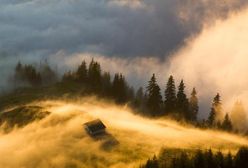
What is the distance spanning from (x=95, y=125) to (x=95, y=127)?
2.44 ft

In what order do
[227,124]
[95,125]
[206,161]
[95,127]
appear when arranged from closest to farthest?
[206,161]
[95,127]
[95,125]
[227,124]

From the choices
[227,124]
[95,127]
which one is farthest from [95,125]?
[227,124]

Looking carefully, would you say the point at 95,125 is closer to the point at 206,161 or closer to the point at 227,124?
the point at 206,161

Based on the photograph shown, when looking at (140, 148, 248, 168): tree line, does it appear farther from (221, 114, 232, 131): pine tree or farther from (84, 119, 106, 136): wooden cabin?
(221, 114, 232, 131): pine tree

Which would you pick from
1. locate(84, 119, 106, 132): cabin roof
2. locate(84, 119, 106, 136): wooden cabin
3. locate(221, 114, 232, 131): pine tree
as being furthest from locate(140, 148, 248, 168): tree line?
locate(221, 114, 232, 131): pine tree

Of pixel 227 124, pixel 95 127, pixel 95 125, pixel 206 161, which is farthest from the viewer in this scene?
pixel 227 124

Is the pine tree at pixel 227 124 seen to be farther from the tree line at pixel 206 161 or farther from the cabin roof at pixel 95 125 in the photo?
the tree line at pixel 206 161

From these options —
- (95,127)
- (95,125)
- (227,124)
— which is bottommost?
(95,127)

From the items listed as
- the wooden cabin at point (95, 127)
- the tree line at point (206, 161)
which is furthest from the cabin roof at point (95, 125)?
the tree line at point (206, 161)

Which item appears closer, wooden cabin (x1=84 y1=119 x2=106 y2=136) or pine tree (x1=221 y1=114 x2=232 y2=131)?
wooden cabin (x1=84 y1=119 x2=106 y2=136)

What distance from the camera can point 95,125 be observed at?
546 feet

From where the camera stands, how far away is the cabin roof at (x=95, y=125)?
16550cm

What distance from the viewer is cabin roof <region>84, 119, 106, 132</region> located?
6516 inches

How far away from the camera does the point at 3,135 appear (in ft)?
568
